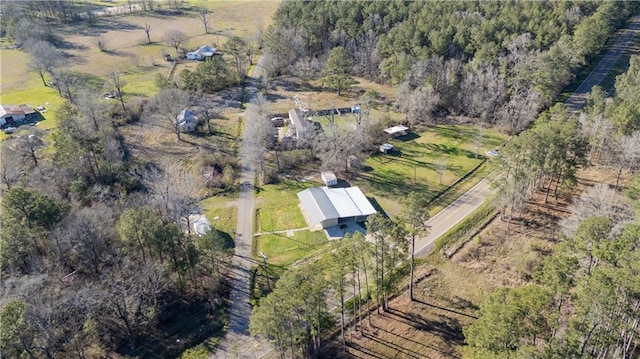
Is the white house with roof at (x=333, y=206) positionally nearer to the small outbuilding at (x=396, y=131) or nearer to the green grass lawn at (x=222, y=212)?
the green grass lawn at (x=222, y=212)

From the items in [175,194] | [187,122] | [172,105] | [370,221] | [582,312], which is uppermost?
[172,105]

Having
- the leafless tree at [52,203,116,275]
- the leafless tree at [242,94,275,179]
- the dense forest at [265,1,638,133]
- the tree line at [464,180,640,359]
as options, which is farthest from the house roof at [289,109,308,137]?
the tree line at [464,180,640,359]

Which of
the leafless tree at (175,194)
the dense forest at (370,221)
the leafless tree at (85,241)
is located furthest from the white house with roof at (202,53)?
the leafless tree at (85,241)

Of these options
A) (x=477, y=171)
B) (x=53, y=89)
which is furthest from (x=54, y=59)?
(x=477, y=171)

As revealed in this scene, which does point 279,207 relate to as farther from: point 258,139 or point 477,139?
point 477,139

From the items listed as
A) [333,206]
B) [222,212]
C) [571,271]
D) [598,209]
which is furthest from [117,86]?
[571,271]

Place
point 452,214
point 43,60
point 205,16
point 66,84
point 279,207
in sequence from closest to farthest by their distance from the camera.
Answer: point 452,214 < point 279,207 < point 66,84 < point 43,60 < point 205,16

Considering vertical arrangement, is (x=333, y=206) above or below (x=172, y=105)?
below
